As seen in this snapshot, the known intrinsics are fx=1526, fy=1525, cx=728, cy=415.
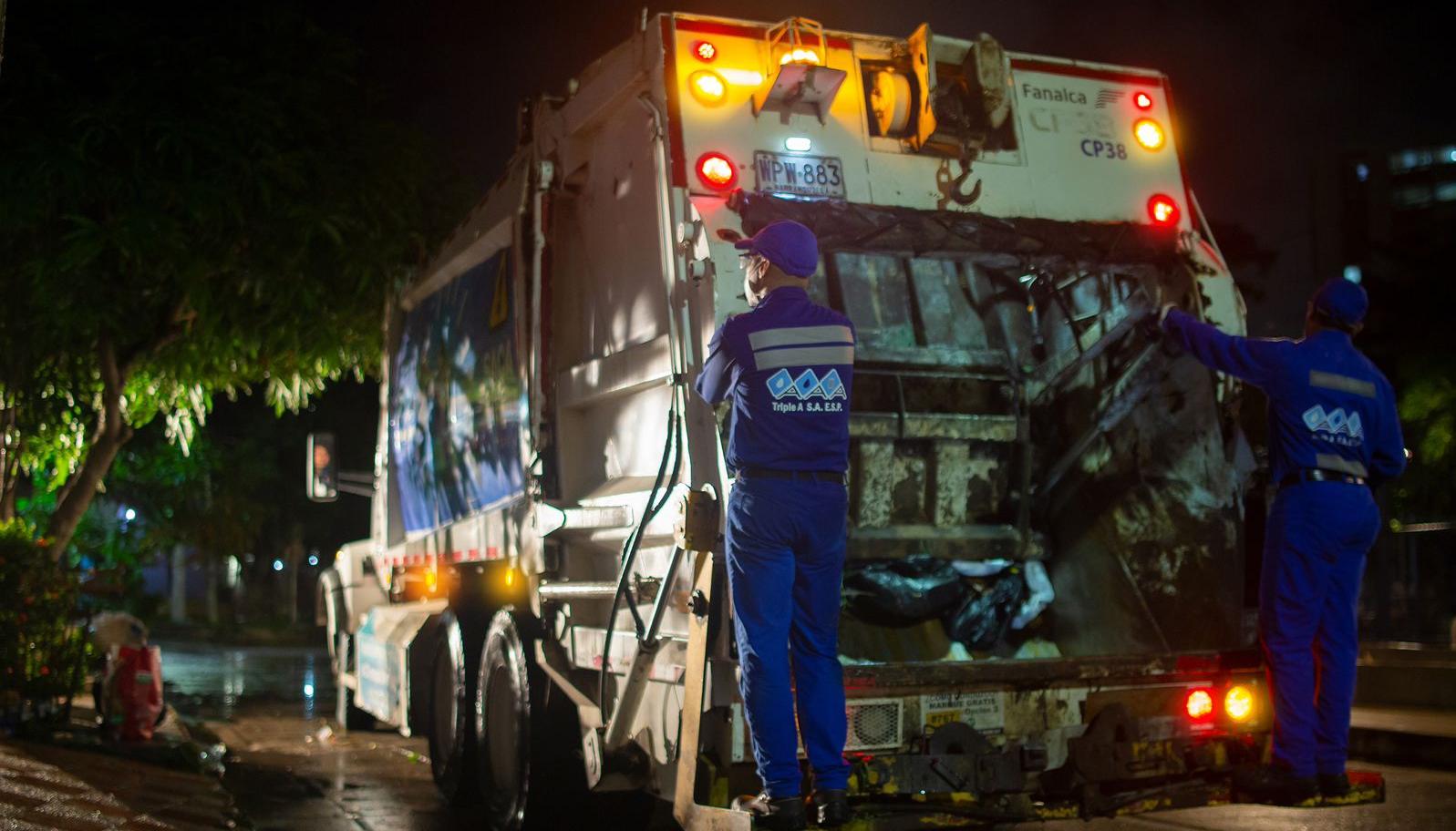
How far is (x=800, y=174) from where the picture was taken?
5426 millimetres

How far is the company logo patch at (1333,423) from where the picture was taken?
16.3ft

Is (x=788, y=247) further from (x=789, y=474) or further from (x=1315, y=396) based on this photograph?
(x=1315, y=396)

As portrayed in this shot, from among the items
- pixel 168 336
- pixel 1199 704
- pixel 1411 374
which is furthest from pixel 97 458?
pixel 1411 374

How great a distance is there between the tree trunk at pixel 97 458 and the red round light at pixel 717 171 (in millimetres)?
7304

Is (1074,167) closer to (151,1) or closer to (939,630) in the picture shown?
(939,630)

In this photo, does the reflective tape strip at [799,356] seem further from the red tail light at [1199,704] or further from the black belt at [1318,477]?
the red tail light at [1199,704]

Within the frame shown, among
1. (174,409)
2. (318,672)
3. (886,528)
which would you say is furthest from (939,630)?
(318,672)

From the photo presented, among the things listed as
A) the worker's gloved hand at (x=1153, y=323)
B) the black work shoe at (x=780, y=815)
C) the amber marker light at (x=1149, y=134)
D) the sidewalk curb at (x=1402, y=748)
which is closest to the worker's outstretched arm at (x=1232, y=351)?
the worker's gloved hand at (x=1153, y=323)

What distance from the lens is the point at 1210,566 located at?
5.47 meters

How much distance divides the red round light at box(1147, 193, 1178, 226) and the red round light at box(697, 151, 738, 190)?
1752 millimetres

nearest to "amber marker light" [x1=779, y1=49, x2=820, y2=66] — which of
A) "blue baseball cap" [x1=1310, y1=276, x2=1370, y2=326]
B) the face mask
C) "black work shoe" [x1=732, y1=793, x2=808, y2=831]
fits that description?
the face mask

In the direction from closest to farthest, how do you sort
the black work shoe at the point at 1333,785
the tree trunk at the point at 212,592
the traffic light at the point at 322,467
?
the black work shoe at the point at 1333,785
the traffic light at the point at 322,467
the tree trunk at the point at 212,592

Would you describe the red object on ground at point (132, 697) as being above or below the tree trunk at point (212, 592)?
below

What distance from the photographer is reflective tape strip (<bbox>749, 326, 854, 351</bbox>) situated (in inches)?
176
